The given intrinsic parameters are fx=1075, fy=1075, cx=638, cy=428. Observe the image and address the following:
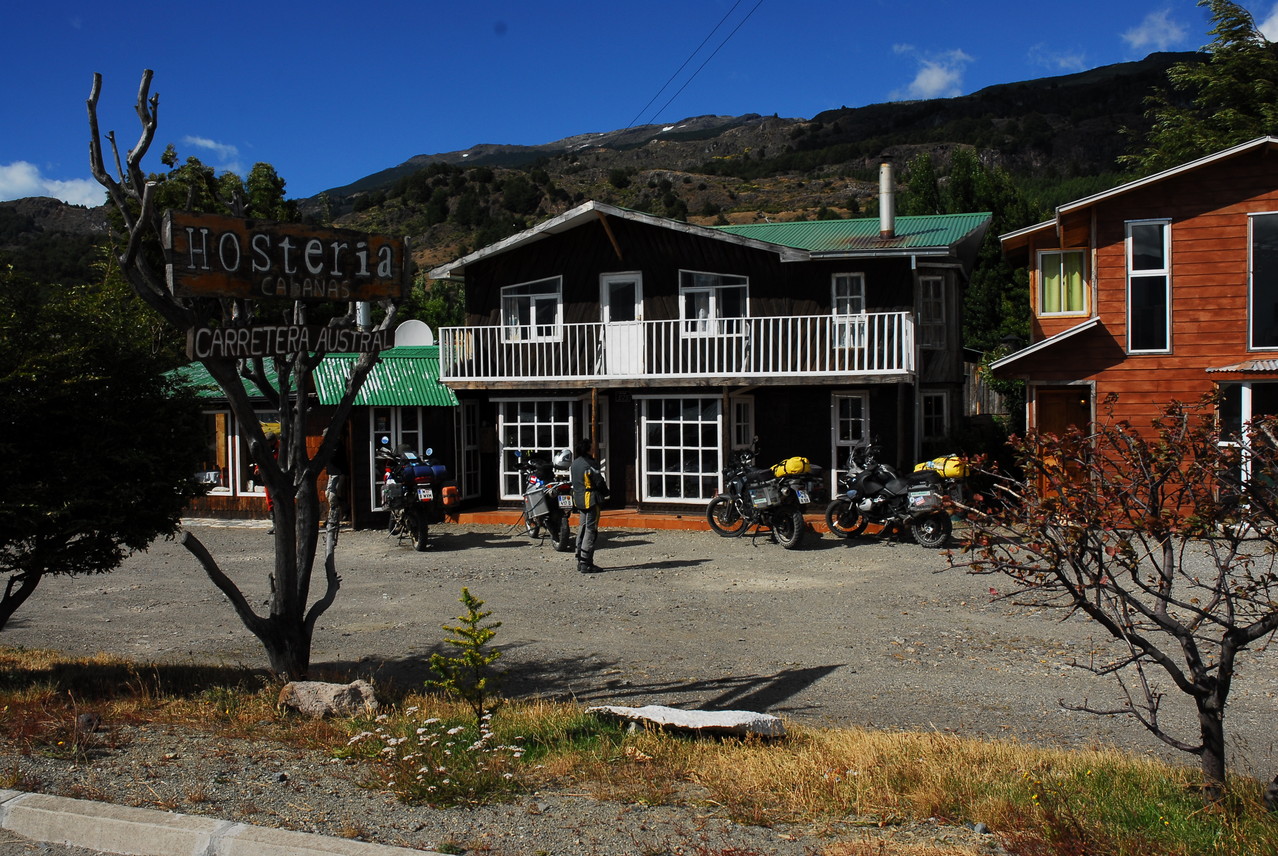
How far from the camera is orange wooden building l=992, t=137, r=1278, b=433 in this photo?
15.9 metres

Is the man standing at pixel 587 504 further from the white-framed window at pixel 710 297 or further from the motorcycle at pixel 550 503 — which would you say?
the white-framed window at pixel 710 297

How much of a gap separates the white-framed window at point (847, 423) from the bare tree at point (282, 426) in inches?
489

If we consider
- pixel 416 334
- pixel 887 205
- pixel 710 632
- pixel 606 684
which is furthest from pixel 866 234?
pixel 606 684

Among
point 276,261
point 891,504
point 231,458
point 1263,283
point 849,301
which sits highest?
point 849,301

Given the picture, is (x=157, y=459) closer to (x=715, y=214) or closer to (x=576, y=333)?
(x=576, y=333)

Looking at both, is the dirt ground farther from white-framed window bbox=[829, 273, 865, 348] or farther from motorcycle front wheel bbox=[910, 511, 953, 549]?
white-framed window bbox=[829, 273, 865, 348]

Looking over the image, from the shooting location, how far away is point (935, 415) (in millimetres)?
21312

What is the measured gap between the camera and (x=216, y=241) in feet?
21.7

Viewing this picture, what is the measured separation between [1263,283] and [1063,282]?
3134mm

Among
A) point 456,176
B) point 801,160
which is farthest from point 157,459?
point 801,160

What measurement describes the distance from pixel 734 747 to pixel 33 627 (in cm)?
798

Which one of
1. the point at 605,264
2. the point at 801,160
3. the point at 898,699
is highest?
the point at 801,160

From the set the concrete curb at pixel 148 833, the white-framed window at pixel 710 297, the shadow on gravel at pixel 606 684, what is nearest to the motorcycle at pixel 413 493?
the white-framed window at pixel 710 297

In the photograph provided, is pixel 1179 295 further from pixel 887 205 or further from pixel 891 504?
pixel 891 504
